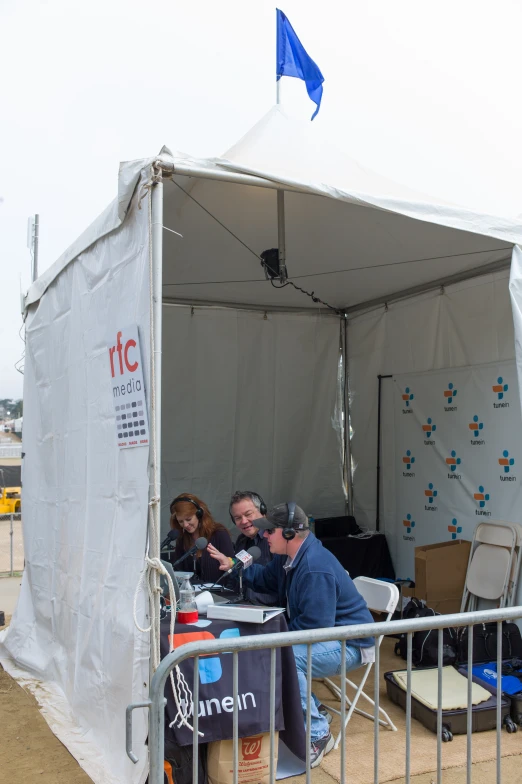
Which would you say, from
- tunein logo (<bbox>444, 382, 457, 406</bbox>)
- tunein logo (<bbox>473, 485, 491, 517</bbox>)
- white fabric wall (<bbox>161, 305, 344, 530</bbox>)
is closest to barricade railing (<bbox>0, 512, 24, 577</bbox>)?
white fabric wall (<bbox>161, 305, 344, 530</bbox>)

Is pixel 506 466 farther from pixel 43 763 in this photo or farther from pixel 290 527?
pixel 43 763

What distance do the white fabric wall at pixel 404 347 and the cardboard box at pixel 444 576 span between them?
98 centimetres

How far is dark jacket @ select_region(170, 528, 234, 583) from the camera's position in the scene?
3736mm

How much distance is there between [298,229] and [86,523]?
2200 mm

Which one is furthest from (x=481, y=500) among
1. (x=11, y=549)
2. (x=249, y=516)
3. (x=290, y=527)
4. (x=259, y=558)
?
(x=11, y=549)

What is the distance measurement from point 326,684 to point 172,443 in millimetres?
2706

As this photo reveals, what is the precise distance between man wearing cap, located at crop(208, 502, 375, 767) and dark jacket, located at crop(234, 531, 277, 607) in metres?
0.16

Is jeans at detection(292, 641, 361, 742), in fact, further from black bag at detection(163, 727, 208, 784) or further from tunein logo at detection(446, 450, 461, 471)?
tunein logo at detection(446, 450, 461, 471)

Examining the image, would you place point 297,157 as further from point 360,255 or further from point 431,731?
point 431,731

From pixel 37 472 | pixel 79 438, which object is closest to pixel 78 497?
pixel 79 438

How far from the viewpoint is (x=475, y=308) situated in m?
4.94

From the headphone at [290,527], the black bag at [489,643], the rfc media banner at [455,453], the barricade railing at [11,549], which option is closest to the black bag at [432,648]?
the black bag at [489,643]

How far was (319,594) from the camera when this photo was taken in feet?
9.32

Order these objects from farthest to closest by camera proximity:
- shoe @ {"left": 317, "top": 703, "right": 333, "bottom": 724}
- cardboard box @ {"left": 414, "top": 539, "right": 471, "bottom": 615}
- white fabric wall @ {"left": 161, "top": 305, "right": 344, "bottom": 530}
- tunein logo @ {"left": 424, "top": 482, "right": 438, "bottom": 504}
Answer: white fabric wall @ {"left": 161, "top": 305, "right": 344, "bottom": 530} < tunein logo @ {"left": 424, "top": 482, "right": 438, "bottom": 504} < cardboard box @ {"left": 414, "top": 539, "right": 471, "bottom": 615} < shoe @ {"left": 317, "top": 703, "right": 333, "bottom": 724}
